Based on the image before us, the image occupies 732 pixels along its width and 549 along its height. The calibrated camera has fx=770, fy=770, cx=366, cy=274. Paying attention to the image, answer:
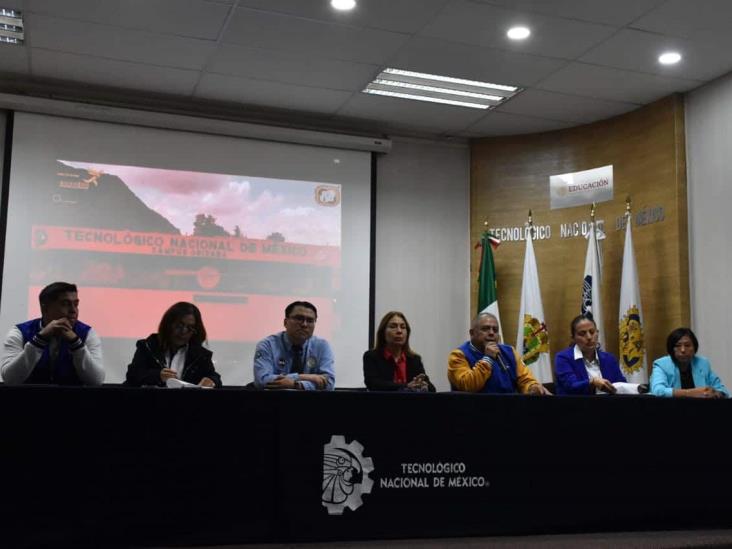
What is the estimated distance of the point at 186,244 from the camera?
6.06m

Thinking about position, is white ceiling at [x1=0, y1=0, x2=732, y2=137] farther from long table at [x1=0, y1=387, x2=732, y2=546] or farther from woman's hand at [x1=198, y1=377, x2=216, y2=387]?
long table at [x1=0, y1=387, x2=732, y2=546]

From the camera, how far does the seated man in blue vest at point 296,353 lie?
12.2 feet

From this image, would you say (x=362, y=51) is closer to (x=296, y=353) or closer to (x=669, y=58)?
(x=669, y=58)

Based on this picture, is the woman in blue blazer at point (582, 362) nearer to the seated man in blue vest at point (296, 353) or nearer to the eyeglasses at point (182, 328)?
the seated man in blue vest at point (296, 353)

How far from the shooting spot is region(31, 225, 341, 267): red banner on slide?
5.73 metres

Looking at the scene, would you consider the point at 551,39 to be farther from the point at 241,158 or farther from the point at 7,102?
the point at 7,102

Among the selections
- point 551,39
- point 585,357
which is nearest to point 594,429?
point 585,357

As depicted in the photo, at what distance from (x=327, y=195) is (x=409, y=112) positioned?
966 mm

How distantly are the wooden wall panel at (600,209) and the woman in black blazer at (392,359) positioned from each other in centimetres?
239

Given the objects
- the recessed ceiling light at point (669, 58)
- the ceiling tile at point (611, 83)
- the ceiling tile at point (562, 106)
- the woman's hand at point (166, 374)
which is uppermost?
the recessed ceiling light at point (669, 58)

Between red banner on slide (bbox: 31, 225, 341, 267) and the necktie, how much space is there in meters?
2.51

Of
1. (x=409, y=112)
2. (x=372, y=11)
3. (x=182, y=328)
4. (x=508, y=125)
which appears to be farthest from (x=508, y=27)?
(x=182, y=328)

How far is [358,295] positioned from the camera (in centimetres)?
645

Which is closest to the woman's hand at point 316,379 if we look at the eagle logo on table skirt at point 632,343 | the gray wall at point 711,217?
the eagle logo on table skirt at point 632,343
